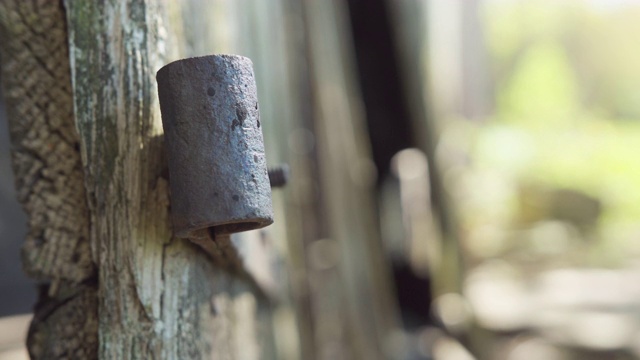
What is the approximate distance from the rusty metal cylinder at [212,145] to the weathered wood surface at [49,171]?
0.24 metres

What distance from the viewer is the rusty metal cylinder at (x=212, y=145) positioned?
2.40 ft

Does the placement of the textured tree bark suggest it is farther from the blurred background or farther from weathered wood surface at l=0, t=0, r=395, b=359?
the blurred background

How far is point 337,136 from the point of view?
3094 mm

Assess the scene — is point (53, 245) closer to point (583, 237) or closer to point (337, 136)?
point (337, 136)

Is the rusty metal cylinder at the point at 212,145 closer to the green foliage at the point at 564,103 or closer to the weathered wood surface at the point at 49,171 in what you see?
the weathered wood surface at the point at 49,171

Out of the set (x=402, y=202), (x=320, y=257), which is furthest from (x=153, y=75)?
(x=402, y=202)

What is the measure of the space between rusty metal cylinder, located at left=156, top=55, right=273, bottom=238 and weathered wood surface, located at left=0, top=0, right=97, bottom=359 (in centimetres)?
24

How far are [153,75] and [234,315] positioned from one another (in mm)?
444

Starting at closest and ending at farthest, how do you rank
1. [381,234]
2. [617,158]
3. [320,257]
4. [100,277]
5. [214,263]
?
[100,277], [214,263], [320,257], [381,234], [617,158]

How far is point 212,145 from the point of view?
0.74 metres

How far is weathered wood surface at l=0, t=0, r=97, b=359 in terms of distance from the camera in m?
0.91

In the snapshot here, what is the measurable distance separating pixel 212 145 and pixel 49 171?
31 cm

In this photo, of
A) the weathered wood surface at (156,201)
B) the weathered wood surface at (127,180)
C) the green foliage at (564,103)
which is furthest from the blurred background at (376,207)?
the green foliage at (564,103)

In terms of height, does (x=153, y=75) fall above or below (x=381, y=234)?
above
